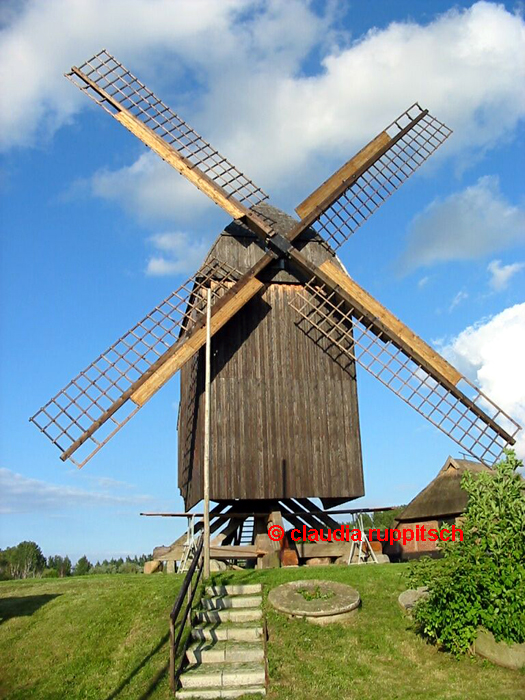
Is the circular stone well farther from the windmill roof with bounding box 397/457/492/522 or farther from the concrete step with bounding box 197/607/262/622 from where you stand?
the windmill roof with bounding box 397/457/492/522

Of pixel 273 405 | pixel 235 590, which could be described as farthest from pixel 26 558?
pixel 235 590

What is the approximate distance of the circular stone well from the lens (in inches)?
404

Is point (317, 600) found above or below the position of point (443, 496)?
below

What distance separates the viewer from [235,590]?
38.3 ft

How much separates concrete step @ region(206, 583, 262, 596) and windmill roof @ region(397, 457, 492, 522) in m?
11.3

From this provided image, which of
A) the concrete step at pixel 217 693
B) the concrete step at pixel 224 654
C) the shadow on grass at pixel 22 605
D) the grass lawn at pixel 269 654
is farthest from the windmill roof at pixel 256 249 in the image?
the concrete step at pixel 217 693

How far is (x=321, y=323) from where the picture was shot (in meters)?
16.8

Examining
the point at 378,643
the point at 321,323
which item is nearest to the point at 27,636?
the point at 378,643

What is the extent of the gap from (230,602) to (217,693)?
3008 mm

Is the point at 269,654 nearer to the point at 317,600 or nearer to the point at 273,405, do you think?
the point at 317,600

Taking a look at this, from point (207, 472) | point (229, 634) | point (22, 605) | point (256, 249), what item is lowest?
point (229, 634)

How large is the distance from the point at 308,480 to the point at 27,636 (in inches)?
288

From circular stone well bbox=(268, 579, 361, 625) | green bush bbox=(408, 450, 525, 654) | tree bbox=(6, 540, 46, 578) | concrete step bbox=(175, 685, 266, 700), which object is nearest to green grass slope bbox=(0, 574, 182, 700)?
concrete step bbox=(175, 685, 266, 700)

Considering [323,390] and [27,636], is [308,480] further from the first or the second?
[27,636]
